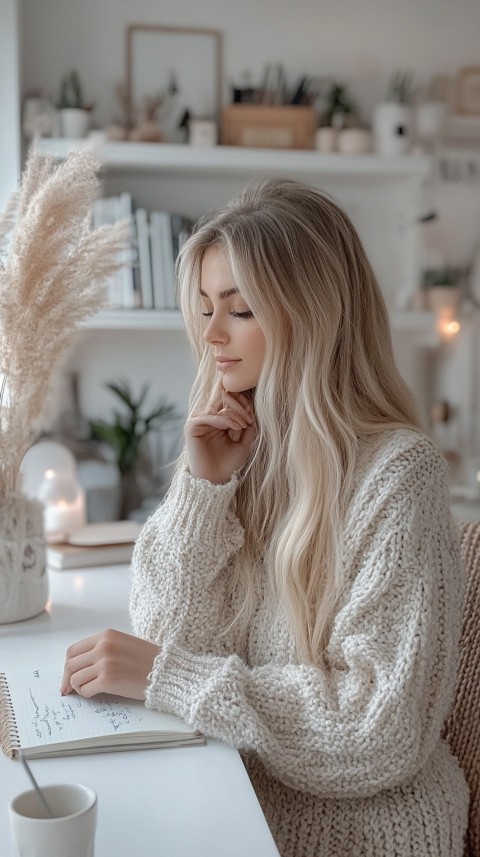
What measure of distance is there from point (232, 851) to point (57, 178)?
0.86 metres

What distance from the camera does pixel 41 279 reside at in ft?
4.16

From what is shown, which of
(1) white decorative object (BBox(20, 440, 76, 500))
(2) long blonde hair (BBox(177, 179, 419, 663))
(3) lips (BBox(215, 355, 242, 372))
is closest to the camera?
(2) long blonde hair (BBox(177, 179, 419, 663))

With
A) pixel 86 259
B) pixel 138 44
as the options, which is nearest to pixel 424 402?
pixel 138 44

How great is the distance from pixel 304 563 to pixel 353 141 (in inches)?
73.1

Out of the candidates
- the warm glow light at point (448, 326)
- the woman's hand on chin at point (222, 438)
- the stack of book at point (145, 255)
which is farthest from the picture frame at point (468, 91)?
the woman's hand on chin at point (222, 438)

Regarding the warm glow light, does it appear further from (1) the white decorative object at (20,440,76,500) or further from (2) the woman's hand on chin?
(2) the woman's hand on chin

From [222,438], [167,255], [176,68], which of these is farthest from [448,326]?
[222,438]

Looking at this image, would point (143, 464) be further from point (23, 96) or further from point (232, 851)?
point (232, 851)

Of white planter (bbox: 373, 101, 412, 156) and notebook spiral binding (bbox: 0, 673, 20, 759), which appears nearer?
notebook spiral binding (bbox: 0, 673, 20, 759)

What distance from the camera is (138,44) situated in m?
2.69

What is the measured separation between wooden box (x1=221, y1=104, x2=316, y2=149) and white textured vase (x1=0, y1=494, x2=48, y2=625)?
5.34 feet

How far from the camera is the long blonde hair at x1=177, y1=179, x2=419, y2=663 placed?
3.57 ft

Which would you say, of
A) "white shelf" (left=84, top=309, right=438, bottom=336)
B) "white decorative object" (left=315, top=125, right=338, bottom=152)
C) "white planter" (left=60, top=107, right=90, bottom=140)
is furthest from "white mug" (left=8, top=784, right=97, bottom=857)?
"white decorative object" (left=315, top=125, right=338, bottom=152)

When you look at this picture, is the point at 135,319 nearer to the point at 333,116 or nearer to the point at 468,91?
the point at 333,116
